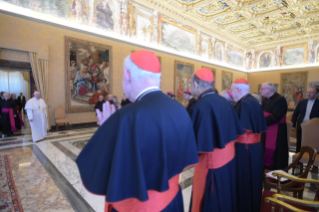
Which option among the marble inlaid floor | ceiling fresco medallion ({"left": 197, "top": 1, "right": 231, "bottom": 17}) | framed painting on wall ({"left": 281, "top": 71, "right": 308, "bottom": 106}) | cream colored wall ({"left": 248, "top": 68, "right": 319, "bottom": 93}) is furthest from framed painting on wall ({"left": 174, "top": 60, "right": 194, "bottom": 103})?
framed painting on wall ({"left": 281, "top": 71, "right": 308, "bottom": 106})

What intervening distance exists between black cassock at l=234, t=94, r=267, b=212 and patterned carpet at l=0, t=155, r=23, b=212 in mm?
3240

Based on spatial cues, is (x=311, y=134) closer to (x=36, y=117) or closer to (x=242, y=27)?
(x=36, y=117)

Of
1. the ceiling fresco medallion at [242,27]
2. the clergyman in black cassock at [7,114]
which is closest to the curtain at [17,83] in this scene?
the clergyman in black cassock at [7,114]

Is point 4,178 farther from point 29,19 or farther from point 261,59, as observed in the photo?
point 261,59

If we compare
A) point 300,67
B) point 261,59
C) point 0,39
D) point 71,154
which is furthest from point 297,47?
point 0,39

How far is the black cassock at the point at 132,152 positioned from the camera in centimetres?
92

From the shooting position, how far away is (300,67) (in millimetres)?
16594

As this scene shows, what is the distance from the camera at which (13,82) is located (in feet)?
45.5

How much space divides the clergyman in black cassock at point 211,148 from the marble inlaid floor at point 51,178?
3.34ft

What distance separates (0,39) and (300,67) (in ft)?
70.3

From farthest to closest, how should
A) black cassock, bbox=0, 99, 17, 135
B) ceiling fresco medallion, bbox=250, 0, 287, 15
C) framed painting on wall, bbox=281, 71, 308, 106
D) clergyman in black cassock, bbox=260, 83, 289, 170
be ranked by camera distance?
framed painting on wall, bbox=281, 71, 308, 106, ceiling fresco medallion, bbox=250, 0, 287, 15, black cassock, bbox=0, 99, 17, 135, clergyman in black cassock, bbox=260, 83, 289, 170

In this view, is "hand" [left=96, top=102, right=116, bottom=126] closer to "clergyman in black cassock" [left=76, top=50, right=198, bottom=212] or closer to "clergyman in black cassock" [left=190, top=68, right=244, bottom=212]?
"clergyman in black cassock" [left=76, top=50, right=198, bottom=212]

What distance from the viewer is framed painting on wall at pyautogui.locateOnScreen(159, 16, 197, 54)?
39.3 feet

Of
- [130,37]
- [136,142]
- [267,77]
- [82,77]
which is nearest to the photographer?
[136,142]
